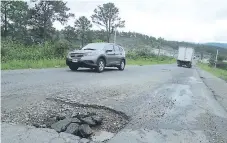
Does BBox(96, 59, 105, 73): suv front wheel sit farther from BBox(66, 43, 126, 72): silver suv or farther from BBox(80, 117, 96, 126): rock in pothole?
BBox(80, 117, 96, 126): rock in pothole

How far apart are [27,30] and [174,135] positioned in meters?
50.2

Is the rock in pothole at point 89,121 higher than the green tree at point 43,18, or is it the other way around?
the green tree at point 43,18

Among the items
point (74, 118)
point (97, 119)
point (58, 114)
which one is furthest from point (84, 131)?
point (58, 114)

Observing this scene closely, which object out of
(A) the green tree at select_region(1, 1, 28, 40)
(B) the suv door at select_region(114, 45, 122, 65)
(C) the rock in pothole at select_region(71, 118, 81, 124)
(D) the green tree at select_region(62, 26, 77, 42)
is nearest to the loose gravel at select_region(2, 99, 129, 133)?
(C) the rock in pothole at select_region(71, 118, 81, 124)

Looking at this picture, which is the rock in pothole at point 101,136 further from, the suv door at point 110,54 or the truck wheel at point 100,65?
the suv door at point 110,54

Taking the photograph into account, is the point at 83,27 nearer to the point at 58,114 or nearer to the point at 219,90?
the point at 219,90

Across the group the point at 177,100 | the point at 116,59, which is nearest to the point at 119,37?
the point at 116,59

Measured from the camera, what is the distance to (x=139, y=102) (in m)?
6.94

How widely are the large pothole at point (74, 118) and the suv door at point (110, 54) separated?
392 inches

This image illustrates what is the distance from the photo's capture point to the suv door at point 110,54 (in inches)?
626

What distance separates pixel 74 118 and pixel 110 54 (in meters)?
11.6

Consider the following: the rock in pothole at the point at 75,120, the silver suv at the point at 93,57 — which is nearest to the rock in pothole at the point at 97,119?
the rock in pothole at the point at 75,120

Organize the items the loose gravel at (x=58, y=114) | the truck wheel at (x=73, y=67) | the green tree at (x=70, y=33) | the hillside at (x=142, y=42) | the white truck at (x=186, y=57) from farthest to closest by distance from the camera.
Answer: the hillside at (x=142, y=42) → the green tree at (x=70, y=33) → the white truck at (x=186, y=57) → the truck wheel at (x=73, y=67) → the loose gravel at (x=58, y=114)

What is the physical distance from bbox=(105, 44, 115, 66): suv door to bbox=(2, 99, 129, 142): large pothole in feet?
32.7
